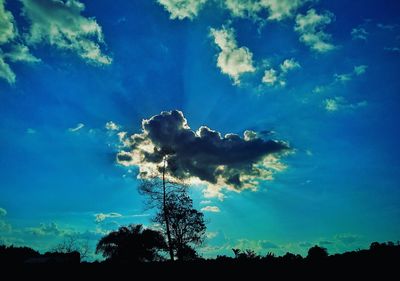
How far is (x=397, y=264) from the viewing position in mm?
11625

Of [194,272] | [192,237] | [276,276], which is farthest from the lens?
[192,237]

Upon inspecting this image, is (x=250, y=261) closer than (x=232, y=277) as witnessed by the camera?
No

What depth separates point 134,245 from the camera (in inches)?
1984

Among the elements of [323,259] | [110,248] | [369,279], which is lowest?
[369,279]

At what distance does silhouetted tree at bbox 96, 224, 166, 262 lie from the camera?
49.7m

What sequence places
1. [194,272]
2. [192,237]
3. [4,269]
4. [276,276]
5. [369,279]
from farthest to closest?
[192,237], [4,269], [194,272], [276,276], [369,279]

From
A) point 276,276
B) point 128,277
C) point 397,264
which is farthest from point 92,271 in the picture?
point 397,264

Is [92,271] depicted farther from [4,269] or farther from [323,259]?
[323,259]

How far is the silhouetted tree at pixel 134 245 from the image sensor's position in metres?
49.7

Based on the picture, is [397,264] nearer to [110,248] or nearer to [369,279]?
[369,279]

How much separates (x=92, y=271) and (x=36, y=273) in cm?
268

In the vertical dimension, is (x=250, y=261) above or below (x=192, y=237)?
below

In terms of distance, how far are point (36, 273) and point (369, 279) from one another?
14.9 metres

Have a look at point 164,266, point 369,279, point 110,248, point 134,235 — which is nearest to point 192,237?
point 134,235
